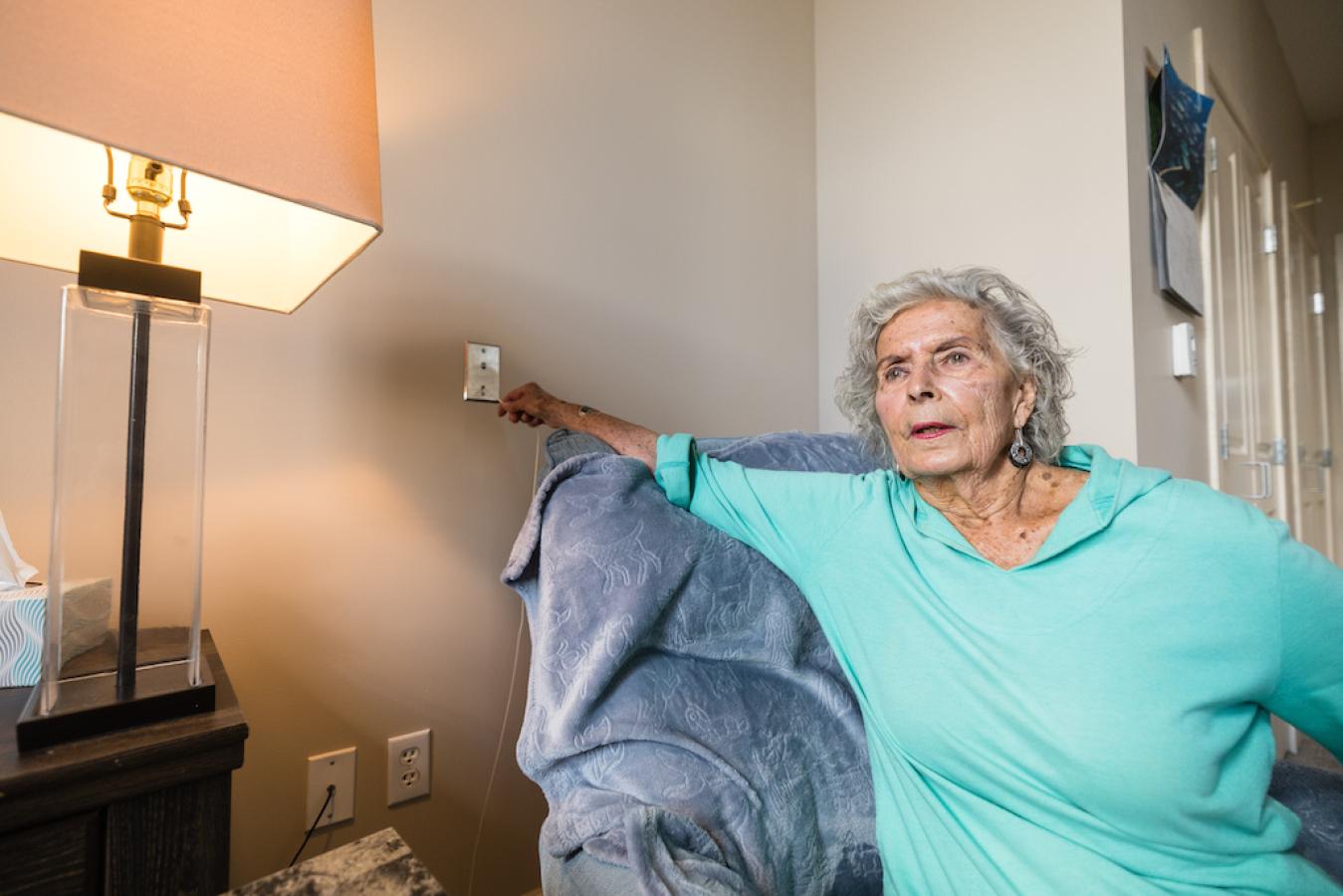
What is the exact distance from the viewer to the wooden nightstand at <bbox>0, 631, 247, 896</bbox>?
505mm

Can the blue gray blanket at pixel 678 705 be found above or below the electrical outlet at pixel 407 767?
above

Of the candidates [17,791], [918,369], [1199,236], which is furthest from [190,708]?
[1199,236]

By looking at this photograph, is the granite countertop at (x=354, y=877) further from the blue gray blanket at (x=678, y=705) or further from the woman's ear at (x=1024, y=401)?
the woman's ear at (x=1024, y=401)

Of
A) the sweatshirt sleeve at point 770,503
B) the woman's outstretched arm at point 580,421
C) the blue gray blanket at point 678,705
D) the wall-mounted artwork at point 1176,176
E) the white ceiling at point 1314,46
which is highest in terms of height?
the white ceiling at point 1314,46

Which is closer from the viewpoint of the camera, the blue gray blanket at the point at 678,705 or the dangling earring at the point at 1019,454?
the blue gray blanket at the point at 678,705

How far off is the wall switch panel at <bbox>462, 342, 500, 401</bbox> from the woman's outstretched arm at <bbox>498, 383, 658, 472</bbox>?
147mm

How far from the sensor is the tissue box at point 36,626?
637 mm

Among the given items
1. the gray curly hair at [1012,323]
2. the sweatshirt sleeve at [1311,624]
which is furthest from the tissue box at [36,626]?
the sweatshirt sleeve at [1311,624]

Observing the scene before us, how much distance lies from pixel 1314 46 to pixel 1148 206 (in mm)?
2512

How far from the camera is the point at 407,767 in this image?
116 cm

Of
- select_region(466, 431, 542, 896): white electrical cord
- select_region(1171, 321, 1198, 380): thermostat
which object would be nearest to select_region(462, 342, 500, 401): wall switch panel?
select_region(466, 431, 542, 896): white electrical cord

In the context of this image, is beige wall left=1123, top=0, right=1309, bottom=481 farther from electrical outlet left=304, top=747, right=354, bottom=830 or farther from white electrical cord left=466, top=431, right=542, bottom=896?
electrical outlet left=304, top=747, right=354, bottom=830

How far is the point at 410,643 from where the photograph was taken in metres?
1.18

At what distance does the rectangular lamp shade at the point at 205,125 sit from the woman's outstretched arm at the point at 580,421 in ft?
1.19
